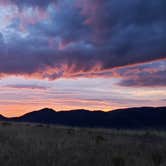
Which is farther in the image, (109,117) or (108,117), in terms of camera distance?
(109,117)

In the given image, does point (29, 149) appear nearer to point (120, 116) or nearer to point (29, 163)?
point (29, 163)

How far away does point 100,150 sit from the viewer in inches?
536

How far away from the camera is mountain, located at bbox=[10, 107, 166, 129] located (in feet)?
371

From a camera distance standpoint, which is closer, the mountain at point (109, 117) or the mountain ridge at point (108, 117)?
the mountain ridge at point (108, 117)

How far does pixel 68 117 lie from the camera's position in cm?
13512

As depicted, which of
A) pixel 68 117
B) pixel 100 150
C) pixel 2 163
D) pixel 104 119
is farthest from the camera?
pixel 68 117

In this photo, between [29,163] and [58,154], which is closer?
[29,163]

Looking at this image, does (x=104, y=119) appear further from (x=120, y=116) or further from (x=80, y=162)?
(x=80, y=162)

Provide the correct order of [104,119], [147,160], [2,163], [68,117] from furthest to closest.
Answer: [68,117], [104,119], [147,160], [2,163]

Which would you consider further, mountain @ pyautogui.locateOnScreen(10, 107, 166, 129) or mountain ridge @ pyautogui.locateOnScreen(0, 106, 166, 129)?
mountain @ pyautogui.locateOnScreen(10, 107, 166, 129)

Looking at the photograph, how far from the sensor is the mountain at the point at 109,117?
4454 inches

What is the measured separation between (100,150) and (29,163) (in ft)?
12.6

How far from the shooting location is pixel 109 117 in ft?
401

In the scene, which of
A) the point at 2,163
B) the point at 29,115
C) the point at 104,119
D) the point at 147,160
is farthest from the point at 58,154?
the point at 29,115
